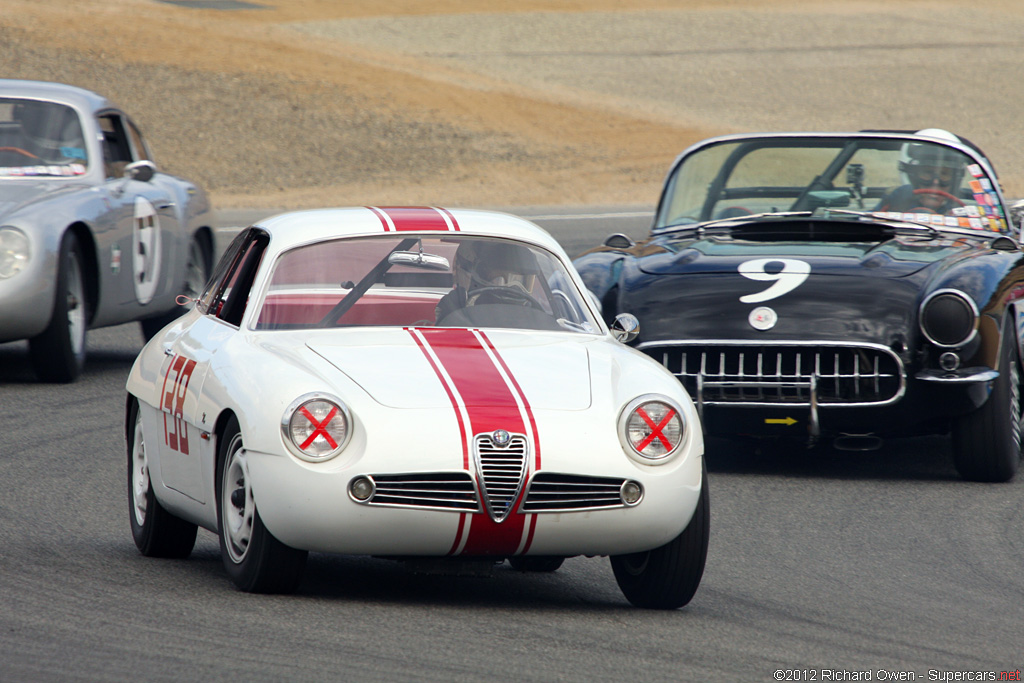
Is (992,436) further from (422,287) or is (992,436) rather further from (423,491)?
(423,491)

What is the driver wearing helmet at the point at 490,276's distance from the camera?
617 cm

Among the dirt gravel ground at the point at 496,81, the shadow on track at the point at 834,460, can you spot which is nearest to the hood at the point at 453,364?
the shadow on track at the point at 834,460

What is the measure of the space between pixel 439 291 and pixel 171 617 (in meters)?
1.67

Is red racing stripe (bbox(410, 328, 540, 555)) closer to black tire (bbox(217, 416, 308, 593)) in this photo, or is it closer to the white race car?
the white race car

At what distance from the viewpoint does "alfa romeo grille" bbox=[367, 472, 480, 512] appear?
5086 millimetres

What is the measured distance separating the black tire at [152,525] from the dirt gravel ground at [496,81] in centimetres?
2337

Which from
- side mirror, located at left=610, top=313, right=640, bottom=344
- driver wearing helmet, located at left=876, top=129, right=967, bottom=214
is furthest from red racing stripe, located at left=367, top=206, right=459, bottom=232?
driver wearing helmet, located at left=876, top=129, right=967, bottom=214

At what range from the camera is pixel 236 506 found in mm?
5398

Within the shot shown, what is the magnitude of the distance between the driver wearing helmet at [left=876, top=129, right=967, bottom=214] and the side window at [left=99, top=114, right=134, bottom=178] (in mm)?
4939

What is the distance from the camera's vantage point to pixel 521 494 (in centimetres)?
512

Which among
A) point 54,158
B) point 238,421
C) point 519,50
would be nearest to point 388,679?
point 238,421

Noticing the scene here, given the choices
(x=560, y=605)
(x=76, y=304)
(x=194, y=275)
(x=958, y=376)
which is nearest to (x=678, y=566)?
(x=560, y=605)

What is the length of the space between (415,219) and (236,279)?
68cm

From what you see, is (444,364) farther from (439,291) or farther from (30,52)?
(30,52)
